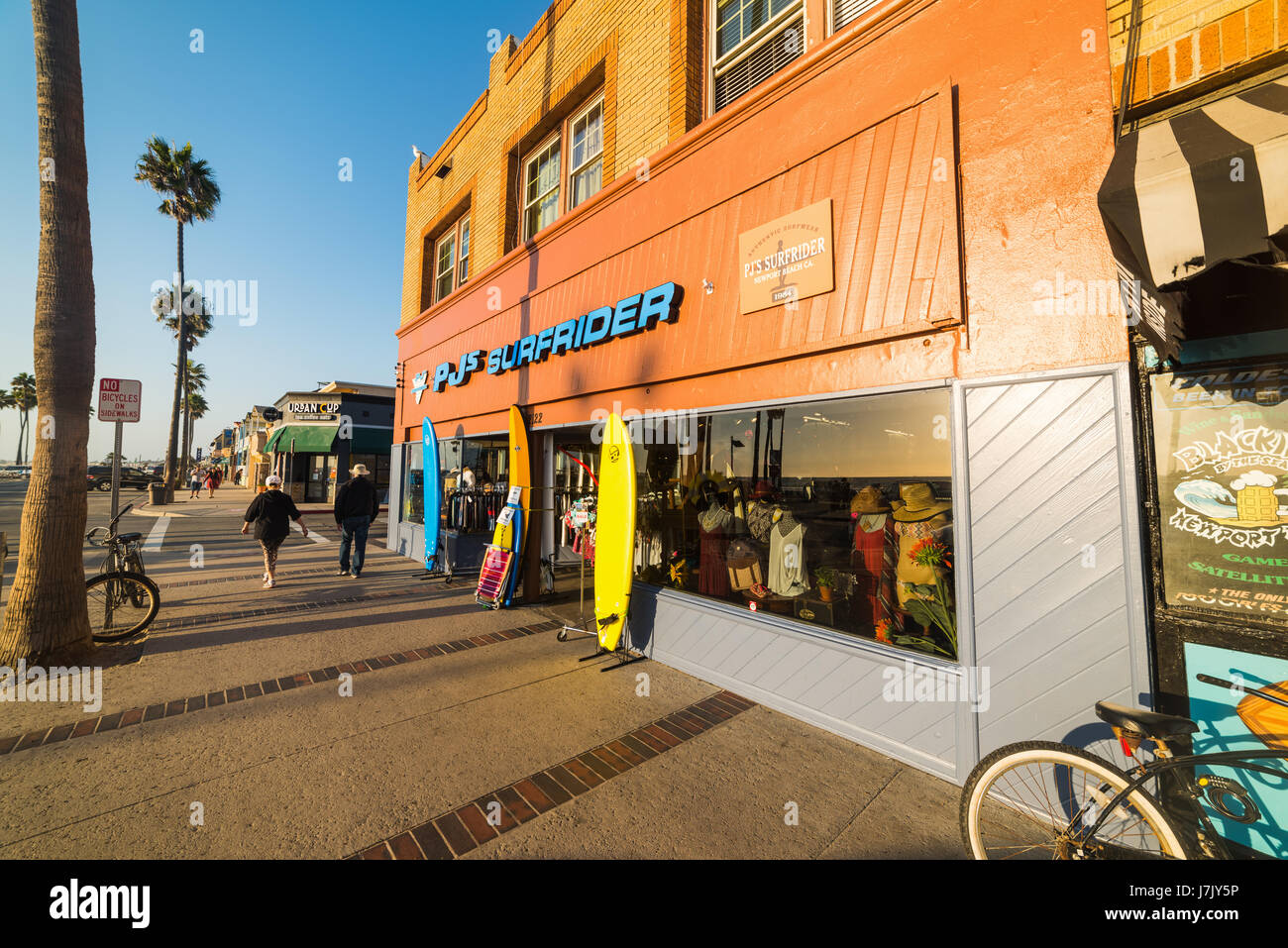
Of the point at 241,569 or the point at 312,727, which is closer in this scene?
the point at 312,727

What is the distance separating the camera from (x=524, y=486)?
291 inches

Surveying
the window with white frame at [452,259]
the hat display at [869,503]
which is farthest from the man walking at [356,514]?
the hat display at [869,503]

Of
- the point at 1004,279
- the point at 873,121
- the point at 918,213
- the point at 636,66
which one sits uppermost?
the point at 636,66

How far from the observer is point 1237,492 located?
2.58 meters

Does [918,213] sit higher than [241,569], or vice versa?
[918,213]

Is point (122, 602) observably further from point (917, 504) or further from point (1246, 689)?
point (1246, 689)

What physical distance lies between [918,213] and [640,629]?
484 cm

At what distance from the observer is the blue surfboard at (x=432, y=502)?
32.2ft

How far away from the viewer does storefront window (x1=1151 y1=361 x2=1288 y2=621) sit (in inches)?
98.3

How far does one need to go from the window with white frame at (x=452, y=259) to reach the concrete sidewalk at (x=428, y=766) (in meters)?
8.89

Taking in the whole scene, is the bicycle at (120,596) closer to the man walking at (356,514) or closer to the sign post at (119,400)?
the sign post at (119,400)
